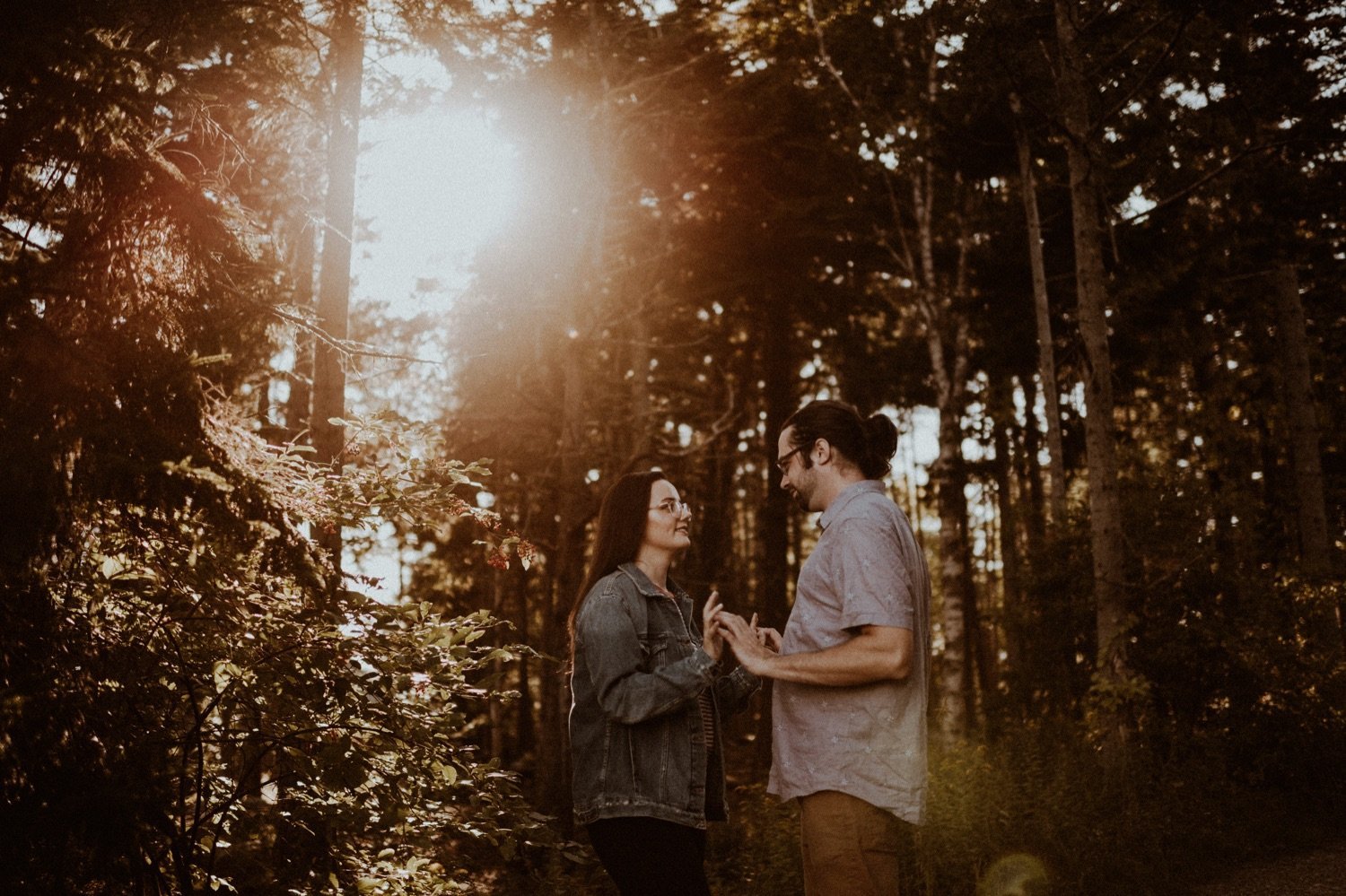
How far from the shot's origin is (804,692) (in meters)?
3.11

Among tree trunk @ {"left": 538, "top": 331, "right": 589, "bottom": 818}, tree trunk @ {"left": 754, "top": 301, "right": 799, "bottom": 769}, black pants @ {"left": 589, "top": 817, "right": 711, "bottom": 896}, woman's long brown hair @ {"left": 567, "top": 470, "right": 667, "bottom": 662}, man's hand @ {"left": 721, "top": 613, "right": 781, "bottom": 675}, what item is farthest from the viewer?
tree trunk @ {"left": 754, "top": 301, "right": 799, "bottom": 769}

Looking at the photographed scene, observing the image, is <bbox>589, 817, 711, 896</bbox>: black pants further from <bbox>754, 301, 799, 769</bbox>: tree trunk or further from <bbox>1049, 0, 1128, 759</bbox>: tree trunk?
<bbox>754, 301, 799, 769</bbox>: tree trunk

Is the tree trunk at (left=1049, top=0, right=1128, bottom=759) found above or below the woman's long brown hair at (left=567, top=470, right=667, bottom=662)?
above

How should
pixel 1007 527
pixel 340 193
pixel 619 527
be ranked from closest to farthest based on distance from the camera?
pixel 619 527 → pixel 340 193 → pixel 1007 527

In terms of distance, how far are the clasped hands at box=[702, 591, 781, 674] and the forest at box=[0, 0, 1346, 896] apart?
2155 mm

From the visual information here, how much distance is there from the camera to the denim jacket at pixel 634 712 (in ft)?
10.4

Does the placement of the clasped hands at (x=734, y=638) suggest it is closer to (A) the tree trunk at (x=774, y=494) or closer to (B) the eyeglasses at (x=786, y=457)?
(B) the eyeglasses at (x=786, y=457)

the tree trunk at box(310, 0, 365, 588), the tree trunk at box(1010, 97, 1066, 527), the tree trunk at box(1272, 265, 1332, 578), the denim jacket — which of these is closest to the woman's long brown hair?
the denim jacket

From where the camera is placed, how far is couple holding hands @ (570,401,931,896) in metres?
2.95

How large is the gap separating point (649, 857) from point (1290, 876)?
8179mm

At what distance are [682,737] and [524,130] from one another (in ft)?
39.6

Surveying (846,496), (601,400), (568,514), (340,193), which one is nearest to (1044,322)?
(601,400)

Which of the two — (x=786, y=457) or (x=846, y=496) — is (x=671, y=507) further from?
(x=846, y=496)

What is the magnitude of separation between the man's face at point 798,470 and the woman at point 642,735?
0.47 m
